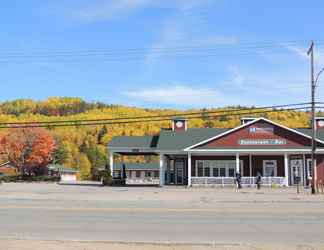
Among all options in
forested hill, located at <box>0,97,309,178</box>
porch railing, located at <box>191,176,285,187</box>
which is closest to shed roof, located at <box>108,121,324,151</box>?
porch railing, located at <box>191,176,285,187</box>

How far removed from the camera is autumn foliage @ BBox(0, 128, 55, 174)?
275 ft

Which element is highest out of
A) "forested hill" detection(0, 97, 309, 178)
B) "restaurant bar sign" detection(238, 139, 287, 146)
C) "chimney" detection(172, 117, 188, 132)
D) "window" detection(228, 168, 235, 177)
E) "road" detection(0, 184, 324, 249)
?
"forested hill" detection(0, 97, 309, 178)

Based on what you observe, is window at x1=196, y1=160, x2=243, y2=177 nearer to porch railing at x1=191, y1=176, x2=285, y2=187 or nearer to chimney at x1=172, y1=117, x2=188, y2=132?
porch railing at x1=191, y1=176, x2=285, y2=187

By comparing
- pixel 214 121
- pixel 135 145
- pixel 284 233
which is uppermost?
pixel 214 121

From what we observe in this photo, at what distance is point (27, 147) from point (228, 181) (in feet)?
144

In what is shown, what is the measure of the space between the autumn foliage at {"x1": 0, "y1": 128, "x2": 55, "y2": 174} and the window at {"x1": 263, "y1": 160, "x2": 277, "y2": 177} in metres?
41.0

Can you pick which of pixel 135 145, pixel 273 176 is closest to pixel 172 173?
pixel 135 145

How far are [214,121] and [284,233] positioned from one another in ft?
→ 366

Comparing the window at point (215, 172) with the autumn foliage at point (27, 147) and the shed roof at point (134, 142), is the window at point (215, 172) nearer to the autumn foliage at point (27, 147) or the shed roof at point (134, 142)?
the shed roof at point (134, 142)

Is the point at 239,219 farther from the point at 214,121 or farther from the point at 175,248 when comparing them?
the point at 214,121

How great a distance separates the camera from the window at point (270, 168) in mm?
52719

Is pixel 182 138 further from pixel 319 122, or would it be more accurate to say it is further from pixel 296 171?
pixel 319 122

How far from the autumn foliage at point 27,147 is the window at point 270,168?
40985mm

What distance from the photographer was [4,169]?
11000 cm
